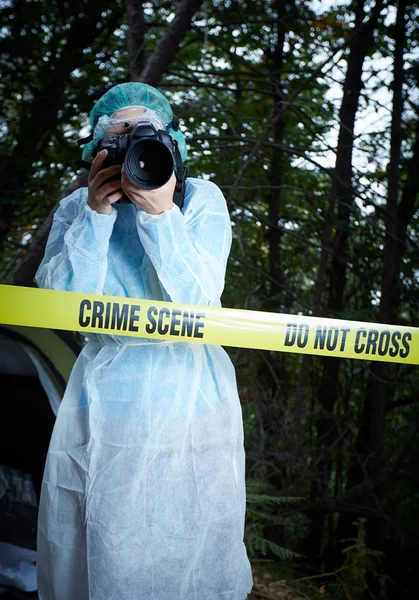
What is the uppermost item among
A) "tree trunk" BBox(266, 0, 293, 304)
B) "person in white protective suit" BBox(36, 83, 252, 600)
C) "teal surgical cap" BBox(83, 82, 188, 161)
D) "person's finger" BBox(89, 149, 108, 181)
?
"tree trunk" BBox(266, 0, 293, 304)

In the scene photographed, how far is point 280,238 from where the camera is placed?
5.43 meters

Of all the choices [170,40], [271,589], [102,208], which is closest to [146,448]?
[102,208]

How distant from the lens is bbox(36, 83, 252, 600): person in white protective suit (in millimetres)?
1516

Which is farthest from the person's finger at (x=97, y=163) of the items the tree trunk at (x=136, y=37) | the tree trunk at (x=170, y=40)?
the tree trunk at (x=136, y=37)

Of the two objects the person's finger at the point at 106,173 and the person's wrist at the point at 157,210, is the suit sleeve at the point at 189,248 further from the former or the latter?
the person's finger at the point at 106,173

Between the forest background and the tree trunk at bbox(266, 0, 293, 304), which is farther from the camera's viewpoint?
the tree trunk at bbox(266, 0, 293, 304)

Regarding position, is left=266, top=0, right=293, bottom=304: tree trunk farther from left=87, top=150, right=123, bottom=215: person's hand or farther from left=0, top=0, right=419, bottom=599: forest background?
left=87, top=150, right=123, bottom=215: person's hand

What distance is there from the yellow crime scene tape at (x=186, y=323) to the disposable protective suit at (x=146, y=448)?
0.05m

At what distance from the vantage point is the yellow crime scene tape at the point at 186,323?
5.05 ft

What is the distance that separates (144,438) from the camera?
1548 mm

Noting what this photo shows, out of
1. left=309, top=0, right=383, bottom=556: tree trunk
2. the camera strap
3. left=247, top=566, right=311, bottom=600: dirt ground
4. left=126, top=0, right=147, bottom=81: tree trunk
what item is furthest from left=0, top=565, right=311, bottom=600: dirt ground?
left=126, top=0, right=147, bottom=81: tree trunk

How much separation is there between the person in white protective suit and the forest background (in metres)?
2.03

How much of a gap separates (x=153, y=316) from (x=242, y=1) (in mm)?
→ 3637

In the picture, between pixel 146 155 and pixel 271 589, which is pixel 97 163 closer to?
pixel 146 155
